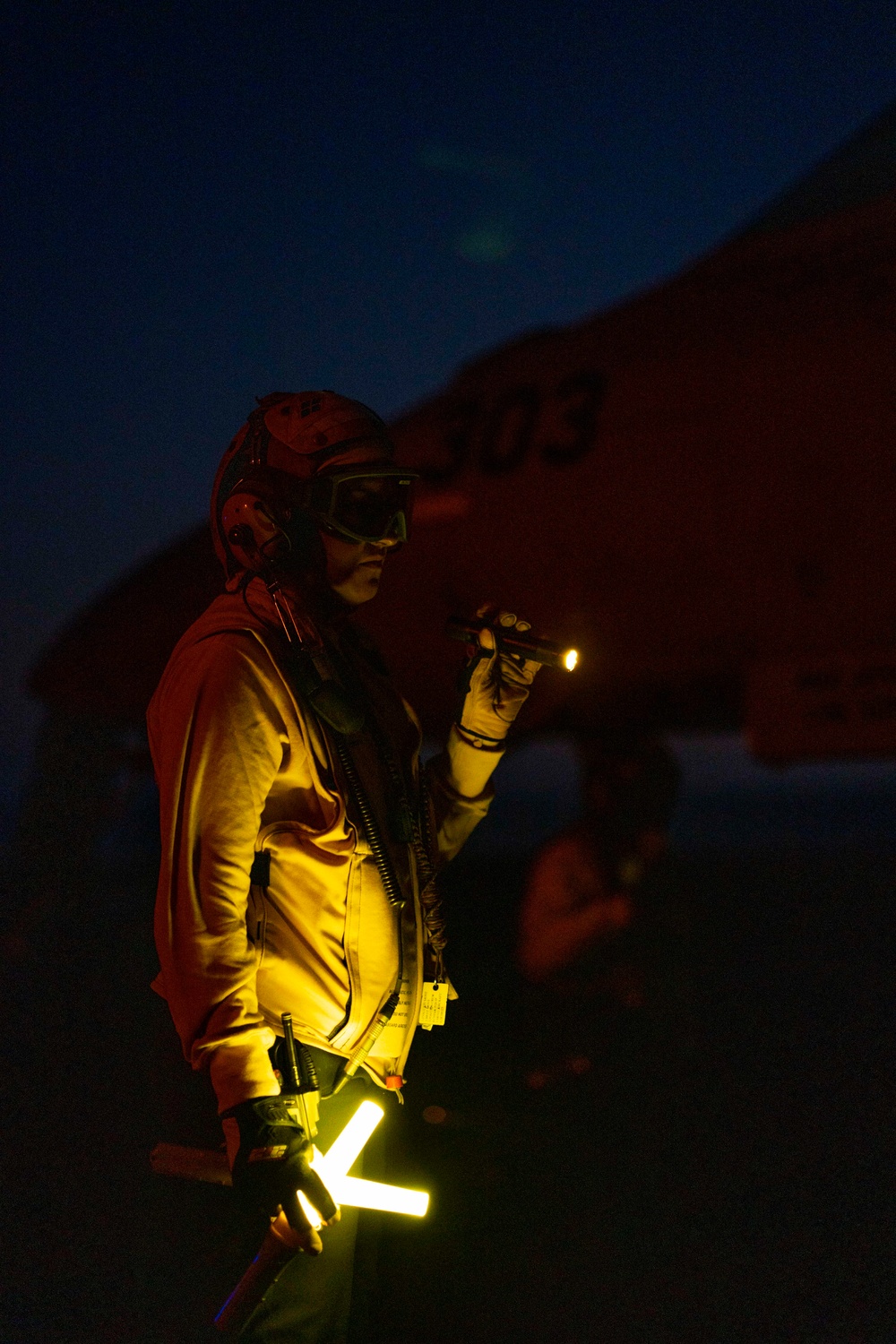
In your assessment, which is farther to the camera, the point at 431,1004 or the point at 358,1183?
the point at 431,1004

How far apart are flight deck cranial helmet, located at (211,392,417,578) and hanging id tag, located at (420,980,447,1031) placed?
74cm

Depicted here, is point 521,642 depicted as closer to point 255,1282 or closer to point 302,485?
point 302,485

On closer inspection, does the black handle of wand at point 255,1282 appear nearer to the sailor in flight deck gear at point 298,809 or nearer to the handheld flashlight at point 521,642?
the sailor in flight deck gear at point 298,809

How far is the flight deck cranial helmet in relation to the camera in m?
1.54

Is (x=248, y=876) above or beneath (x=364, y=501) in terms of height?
beneath

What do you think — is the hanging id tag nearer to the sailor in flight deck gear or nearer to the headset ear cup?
the sailor in flight deck gear

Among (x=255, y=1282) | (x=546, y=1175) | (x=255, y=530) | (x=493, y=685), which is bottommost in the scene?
(x=546, y=1175)

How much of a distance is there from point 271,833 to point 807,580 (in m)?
3.15

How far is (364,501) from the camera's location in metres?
1.60

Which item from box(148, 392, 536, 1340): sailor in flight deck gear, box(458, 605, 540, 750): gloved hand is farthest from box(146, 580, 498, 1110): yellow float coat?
box(458, 605, 540, 750): gloved hand

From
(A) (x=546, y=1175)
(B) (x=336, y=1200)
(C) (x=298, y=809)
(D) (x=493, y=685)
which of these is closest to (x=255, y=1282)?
(B) (x=336, y=1200)

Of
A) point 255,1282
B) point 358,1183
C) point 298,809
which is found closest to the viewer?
point 255,1282

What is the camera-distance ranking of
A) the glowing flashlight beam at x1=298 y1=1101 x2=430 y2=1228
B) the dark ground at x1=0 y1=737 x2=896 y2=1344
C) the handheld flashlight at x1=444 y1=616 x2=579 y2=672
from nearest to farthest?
the glowing flashlight beam at x1=298 y1=1101 x2=430 y2=1228, the handheld flashlight at x1=444 y1=616 x2=579 y2=672, the dark ground at x1=0 y1=737 x2=896 y2=1344

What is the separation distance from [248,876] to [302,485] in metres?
0.65
